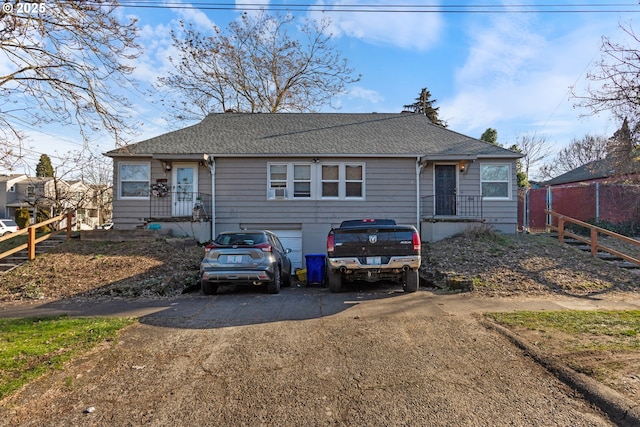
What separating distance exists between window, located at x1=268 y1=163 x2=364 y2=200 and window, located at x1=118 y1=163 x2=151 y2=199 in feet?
16.0

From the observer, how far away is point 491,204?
1514cm

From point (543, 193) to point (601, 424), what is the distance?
19.9 meters

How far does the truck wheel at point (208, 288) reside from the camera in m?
8.74

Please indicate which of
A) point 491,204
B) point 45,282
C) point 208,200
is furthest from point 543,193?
point 45,282

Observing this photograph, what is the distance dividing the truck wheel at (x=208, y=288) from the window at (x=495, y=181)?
442 inches

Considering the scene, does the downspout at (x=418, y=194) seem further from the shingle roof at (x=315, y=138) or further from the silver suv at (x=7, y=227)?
the silver suv at (x=7, y=227)

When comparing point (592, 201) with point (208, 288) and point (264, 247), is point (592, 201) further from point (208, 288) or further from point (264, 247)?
point (208, 288)

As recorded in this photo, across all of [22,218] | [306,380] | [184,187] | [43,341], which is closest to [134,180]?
[184,187]

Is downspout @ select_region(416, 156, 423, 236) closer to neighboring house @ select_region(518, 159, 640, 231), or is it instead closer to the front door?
neighboring house @ select_region(518, 159, 640, 231)

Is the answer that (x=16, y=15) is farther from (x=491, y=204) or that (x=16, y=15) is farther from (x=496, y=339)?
(x=491, y=204)

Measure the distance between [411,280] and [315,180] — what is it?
749 cm

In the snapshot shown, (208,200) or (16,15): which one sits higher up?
(16,15)

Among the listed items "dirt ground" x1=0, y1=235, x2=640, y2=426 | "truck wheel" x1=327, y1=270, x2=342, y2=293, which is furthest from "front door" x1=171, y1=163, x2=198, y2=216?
"dirt ground" x1=0, y1=235, x2=640, y2=426

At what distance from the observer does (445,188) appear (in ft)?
50.6
